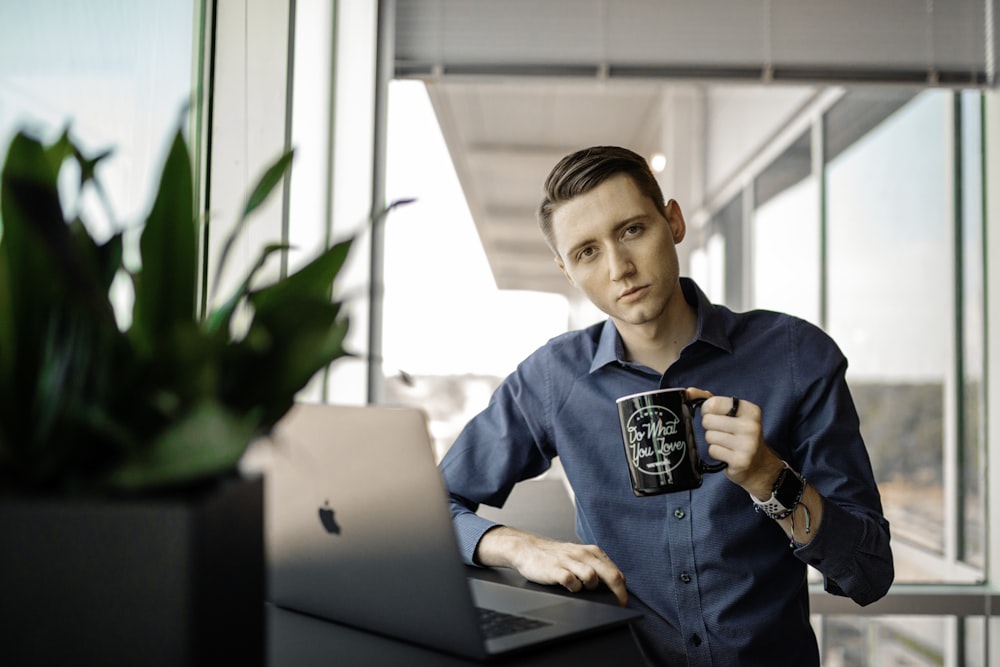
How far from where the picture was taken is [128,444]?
43 cm

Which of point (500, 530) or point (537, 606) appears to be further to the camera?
point (500, 530)

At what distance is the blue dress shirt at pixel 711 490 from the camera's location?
1.29 m

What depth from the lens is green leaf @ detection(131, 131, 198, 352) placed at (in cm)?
52

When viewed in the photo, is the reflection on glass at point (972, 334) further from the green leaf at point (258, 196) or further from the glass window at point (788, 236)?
the green leaf at point (258, 196)

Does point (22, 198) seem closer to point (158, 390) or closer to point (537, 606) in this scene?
point (158, 390)

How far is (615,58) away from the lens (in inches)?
102

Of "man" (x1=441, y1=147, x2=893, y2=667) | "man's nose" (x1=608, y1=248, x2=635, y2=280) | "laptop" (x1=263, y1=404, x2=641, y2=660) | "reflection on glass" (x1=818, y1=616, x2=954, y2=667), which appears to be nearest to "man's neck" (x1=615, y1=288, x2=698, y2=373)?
"man" (x1=441, y1=147, x2=893, y2=667)

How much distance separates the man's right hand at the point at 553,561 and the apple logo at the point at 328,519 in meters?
0.35

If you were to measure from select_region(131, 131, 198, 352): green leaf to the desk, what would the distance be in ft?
1.25

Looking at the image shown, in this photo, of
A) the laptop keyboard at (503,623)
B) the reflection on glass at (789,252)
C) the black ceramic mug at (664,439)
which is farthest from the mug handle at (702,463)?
the reflection on glass at (789,252)

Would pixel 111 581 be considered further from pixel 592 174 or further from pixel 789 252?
pixel 789 252

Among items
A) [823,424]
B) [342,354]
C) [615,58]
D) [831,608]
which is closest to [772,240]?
[615,58]

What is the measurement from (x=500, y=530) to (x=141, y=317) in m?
0.80

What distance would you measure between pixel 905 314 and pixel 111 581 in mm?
2905
